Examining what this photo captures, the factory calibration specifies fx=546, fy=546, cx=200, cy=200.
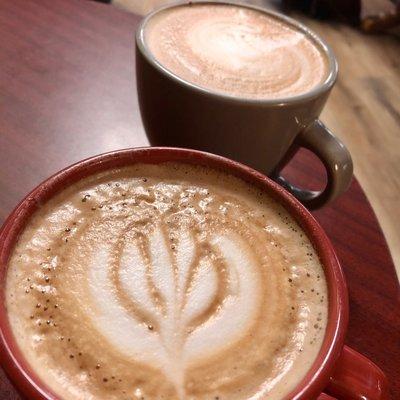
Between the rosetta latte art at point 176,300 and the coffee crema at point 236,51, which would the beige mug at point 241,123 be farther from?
the rosetta latte art at point 176,300

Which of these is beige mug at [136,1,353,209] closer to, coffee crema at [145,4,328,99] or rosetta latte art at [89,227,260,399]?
coffee crema at [145,4,328,99]

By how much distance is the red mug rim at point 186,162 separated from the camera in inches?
17.4

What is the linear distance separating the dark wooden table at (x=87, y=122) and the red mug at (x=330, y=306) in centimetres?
17

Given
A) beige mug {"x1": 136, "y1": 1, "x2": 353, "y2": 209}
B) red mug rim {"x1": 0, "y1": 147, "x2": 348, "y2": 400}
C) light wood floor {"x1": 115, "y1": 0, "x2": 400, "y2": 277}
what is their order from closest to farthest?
red mug rim {"x1": 0, "y1": 147, "x2": 348, "y2": 400} → beige mug {"x1": 136, "y1": 1, "x2": 353, "y2": 209} → light wood floor {"x1": 115, "y1": 0, "x2": 400, "y2": 277}

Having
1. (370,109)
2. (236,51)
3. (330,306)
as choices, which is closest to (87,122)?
(236,51)

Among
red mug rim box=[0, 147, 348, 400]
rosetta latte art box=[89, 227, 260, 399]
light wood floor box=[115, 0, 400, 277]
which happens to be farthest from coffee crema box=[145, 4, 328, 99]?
light wood floor box=[115, 0, 400, 277]

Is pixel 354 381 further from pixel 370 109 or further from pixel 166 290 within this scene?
pixel 370 109

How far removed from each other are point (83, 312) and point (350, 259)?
1.59ft

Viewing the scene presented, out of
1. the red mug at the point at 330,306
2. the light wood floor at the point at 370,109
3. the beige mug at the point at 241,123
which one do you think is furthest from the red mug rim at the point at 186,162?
the light wood floor at the point at 370,109

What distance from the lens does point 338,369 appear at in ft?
1.67

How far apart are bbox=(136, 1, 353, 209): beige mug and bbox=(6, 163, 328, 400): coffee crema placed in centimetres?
12

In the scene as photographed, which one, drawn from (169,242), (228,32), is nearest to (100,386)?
(169,242)

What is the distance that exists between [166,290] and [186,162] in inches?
7.1

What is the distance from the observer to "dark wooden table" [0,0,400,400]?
0.78 meters
